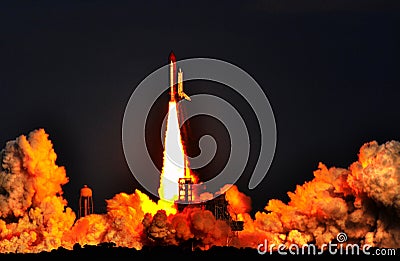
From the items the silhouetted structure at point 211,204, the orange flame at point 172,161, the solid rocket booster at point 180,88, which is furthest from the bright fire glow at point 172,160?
the silhouetted structure at point 211,204

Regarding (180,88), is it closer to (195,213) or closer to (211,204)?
(211,204)

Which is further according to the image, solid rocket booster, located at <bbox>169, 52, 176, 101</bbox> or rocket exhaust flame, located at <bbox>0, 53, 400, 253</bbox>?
solid rocket booster, located at <bbox>169, 52, 176, 101</bbox>

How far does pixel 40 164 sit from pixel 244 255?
17849 mm

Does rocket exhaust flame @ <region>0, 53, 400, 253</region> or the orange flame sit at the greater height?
the orange flame

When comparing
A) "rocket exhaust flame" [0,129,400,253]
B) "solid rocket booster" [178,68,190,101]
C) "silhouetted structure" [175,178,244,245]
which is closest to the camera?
"rocket exhaust flame" [0,129,400,253]

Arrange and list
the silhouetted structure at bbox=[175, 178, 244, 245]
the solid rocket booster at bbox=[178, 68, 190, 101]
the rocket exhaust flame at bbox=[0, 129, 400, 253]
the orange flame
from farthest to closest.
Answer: the solid rocket booster at bbox=[178, 68, 190, 101], the orange flame, the silhouetted structure at bbox=[175, 178, 244, 245], the rocket exhaust flame at bbox=[0, 129, 400, 253]

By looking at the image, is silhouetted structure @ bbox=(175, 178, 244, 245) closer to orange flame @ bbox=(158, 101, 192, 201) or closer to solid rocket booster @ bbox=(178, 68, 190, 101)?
orange flame @ bbox=(158, 101, 192, 201)

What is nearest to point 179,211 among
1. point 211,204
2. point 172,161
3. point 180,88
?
point 211,204

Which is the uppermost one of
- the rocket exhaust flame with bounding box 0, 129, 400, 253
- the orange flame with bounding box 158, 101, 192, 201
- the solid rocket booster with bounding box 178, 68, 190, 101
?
the solid rocket booster with bounding box 178, 68, 190, 101

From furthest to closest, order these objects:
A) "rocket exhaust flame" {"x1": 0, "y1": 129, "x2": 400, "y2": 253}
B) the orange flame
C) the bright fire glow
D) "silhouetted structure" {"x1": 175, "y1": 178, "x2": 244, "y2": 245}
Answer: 1. the bright fire glow
2. the orange flame
3. "silhouetted structure" {"x1": 175, "y1": 178, "x2": 244, "y2": 245}
4. "rocket exhaust flame" {"x1": 0, "y1": 129, "x2": 400, "y2": 253}

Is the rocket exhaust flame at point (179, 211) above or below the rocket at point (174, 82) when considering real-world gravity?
below

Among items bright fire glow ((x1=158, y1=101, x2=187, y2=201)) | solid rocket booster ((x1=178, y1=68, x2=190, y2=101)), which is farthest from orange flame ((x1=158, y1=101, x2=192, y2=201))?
solid rocket booster ((x1=178, y1=68, x2=190, y2=101))

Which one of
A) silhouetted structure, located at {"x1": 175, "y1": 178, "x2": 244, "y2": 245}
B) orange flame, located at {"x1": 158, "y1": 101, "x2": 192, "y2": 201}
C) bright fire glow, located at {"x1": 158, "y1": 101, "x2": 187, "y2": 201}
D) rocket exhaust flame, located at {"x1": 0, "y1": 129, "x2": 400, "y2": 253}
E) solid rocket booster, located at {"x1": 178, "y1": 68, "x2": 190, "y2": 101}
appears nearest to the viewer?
rocket exhaust flame, located at {"x1": 0, "y1": 129, "x2": 400, "y2": 253}

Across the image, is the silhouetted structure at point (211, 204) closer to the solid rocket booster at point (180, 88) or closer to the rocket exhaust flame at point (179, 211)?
the rocket exhaust flame at point (179, 211)
